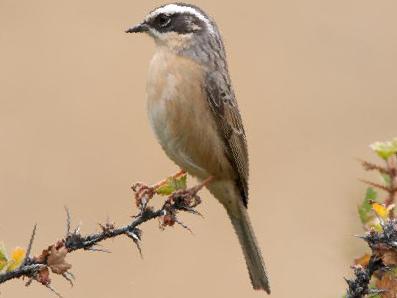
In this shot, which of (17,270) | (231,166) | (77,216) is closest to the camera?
(17,270)

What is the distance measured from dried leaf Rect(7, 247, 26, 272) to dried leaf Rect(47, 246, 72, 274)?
130 mm

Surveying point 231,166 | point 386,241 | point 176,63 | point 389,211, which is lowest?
point 386,241

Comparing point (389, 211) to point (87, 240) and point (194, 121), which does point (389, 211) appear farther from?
point (194, 121)

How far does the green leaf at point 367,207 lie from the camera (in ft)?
8.38

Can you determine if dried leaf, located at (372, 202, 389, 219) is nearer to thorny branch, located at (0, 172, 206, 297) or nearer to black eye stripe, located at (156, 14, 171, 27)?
thorny branch, located at (0, 172, 206, 297)

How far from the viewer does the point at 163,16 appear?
5.04 metres

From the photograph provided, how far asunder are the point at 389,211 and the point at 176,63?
2.57 m

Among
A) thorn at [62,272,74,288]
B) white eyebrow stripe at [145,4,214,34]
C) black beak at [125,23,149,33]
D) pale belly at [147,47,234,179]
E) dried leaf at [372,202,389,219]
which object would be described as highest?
white eyebrow stripe at [145,4,214,34]

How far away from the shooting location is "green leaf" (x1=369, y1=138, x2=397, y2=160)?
96.3 inches

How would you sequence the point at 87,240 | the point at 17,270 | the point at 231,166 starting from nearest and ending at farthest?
the point at 17,270 → the point at 87,240 → the point at 231,166

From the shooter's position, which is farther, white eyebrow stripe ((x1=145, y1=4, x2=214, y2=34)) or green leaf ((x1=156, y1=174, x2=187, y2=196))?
white eyebrow stripe ((x1=145, y1=4, x2=214, y2=34))

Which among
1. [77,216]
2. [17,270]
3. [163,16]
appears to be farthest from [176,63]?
[77,216]

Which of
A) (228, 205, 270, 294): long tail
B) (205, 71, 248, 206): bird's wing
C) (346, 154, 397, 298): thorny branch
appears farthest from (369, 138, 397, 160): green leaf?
(205, 71, 248, 206): bird's wing

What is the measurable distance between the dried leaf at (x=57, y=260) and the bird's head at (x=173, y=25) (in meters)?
2.77
